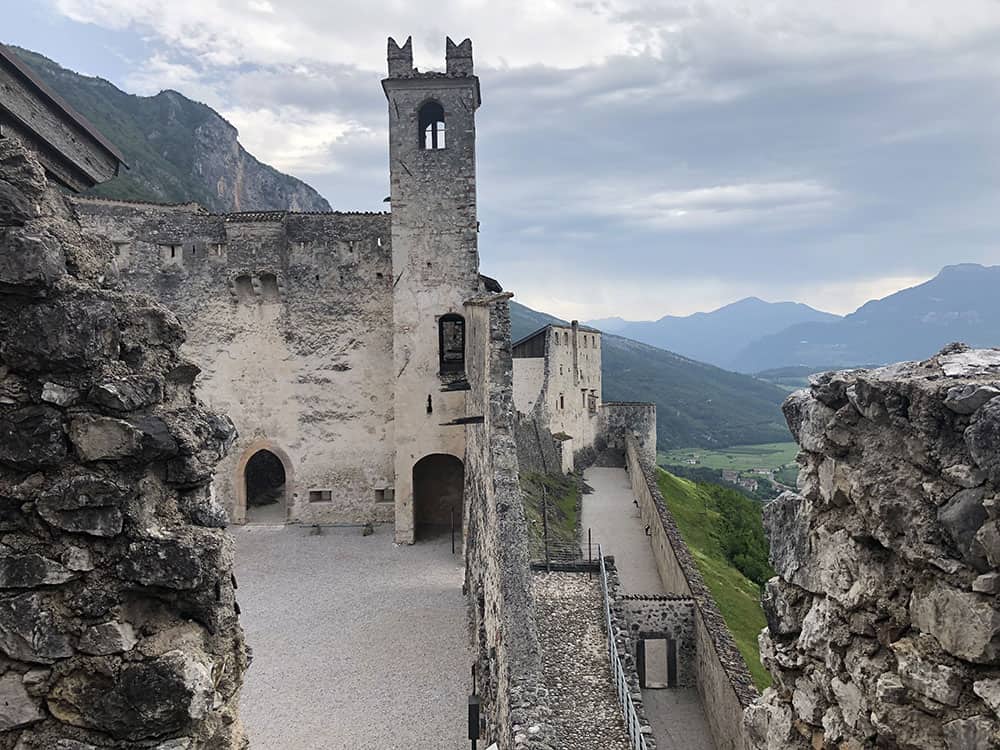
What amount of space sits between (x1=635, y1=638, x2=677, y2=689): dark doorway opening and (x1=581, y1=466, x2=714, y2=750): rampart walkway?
211 mm

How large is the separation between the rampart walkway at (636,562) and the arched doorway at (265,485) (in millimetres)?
9780

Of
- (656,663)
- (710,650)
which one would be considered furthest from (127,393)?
(656,663)

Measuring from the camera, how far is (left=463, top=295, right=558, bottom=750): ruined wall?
907 centimetres

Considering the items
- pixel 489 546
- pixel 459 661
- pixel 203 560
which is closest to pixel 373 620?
pixel 459 661

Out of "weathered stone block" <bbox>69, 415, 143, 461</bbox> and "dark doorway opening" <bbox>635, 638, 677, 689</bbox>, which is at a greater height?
"weathered stone block" <bbox>69, 415, 143, 461</bbox>

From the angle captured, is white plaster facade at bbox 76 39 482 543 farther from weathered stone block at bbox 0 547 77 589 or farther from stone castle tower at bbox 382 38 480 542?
weathered stone block at bbox 0 547 77 589

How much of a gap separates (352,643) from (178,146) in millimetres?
80421

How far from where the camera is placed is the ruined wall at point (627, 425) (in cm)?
3566

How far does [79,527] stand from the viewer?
12.7 ft

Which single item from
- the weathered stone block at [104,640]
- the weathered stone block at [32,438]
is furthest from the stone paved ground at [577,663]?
the weathered stone block at [32,438]

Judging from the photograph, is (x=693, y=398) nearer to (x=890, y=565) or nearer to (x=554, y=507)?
(x=554, y=507)

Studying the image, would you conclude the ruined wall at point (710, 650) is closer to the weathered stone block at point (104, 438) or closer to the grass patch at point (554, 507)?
the grass patch at point (554, 507)

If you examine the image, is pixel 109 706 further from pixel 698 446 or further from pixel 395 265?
pixel 698 446

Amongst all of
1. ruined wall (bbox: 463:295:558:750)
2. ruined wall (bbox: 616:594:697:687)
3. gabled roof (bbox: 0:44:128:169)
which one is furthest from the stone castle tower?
gabled roof (bbox: 0:44:128:169)
